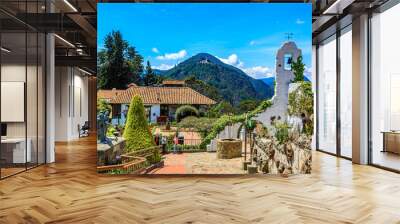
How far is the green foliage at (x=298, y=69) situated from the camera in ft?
21.1

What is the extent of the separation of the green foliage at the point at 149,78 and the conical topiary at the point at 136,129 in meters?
0.31

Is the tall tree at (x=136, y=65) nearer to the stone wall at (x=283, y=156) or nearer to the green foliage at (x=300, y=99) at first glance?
the stone wall at (x=283, y=156)

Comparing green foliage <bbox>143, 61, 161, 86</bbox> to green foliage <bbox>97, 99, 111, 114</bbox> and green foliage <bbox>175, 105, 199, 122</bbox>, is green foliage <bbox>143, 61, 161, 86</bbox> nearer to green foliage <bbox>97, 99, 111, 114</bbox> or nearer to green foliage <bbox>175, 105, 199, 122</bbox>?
green foliage <bbox>175, 105, 199, 122</bbox>

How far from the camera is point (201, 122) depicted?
6.41m

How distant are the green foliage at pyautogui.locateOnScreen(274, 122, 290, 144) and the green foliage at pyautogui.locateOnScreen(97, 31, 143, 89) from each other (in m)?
2.53

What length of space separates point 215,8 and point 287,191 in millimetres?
3249

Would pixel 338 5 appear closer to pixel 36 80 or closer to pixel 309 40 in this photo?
pixel 309 40

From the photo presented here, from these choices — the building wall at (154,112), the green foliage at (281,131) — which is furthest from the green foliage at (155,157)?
the green foliage at (281,131)

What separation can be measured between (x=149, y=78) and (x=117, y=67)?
0.59 metres

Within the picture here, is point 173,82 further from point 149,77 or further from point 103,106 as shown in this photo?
point 103,106

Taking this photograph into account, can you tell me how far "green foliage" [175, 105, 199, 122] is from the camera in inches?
251

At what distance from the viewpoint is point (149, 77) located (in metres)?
6.46

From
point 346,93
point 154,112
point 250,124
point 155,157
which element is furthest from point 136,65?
point 346,93

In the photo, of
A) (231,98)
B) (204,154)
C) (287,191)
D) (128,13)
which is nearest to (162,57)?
(128,13)
